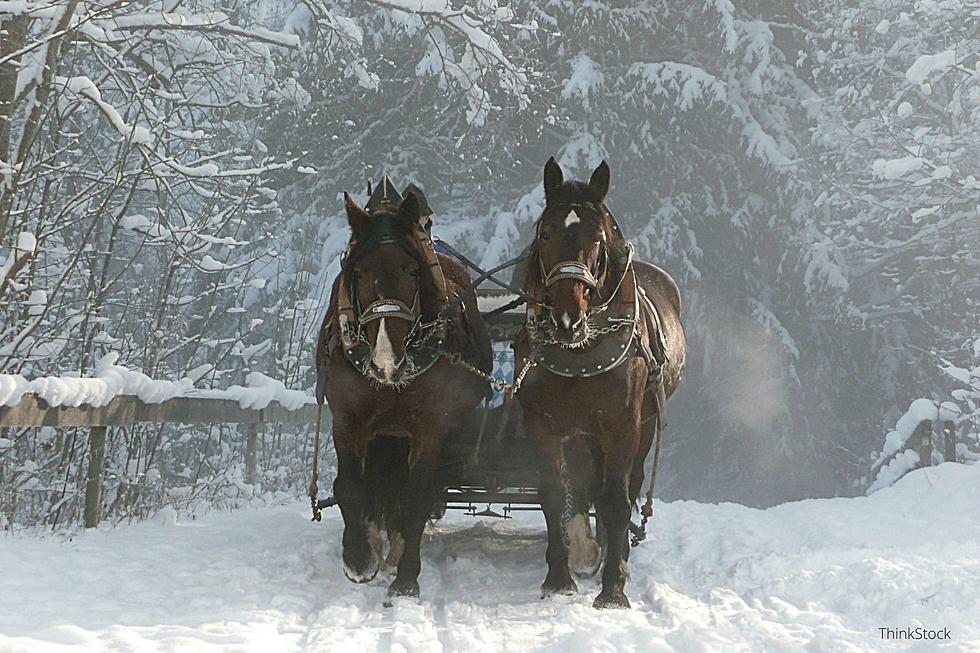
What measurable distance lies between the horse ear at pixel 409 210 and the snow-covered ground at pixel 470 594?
1911 millimetres

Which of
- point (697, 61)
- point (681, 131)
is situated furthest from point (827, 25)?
point (681, 131)

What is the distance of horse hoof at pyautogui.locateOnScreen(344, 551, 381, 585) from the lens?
4.94 m

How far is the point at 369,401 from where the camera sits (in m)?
4.96

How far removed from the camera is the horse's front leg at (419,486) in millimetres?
4902

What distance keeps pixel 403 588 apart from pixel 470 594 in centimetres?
36

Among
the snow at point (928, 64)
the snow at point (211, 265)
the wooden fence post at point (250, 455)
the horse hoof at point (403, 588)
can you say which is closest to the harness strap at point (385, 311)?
the horse hoof at point (403, 588)

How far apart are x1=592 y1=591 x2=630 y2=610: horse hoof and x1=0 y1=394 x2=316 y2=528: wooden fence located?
296 cm

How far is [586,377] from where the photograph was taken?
15.8ft

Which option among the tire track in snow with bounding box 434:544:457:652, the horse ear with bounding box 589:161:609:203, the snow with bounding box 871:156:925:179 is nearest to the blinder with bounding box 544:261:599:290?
the horse ear with bounding box 589:161:609:203

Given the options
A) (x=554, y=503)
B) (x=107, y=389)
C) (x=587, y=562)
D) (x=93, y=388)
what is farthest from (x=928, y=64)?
(x=93, y=388)

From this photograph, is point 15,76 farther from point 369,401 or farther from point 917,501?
point 917,501

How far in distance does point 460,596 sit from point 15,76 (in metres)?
4.15

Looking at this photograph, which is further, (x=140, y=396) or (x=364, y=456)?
(x=140, y=396)

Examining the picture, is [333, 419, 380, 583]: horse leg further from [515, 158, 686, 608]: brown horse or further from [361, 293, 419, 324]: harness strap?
[515, 158, 686, 608]: brown horse
